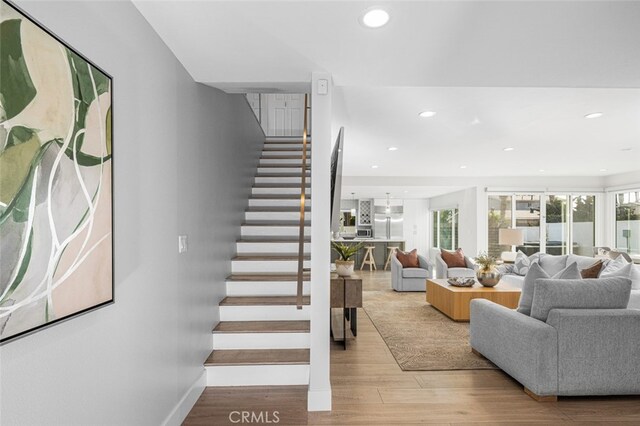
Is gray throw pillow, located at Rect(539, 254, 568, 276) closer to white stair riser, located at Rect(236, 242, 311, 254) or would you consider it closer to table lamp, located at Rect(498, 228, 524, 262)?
table lamp, located at Rect(498, 228, 524, 262)

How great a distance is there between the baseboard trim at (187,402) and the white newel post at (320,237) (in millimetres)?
862

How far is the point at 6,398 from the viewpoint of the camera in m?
1.01

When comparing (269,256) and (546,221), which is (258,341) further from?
(546,221)

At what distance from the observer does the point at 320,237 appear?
254cm

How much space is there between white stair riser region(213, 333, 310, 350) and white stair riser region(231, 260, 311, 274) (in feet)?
2.78

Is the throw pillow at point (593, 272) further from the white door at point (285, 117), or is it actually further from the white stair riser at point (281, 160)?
the white door at point (285, 117)

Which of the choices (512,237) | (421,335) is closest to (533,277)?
(421,335)

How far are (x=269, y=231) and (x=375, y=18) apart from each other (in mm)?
3013

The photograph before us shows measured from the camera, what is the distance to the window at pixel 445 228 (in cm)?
1037

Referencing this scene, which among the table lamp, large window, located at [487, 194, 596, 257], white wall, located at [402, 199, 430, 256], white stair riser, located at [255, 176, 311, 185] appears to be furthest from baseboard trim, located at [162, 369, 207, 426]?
white wall, located at [402, 199, 430, 256]

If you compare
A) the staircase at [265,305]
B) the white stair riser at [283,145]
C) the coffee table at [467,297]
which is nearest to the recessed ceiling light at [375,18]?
the staircase at [265,305]

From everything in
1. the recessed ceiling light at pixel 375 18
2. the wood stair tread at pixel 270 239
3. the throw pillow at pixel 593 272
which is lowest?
the throw pillow at pixel 593 272

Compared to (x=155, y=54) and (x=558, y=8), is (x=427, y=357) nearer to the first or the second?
(x=558, y=8)

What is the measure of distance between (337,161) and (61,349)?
2.48 meters
